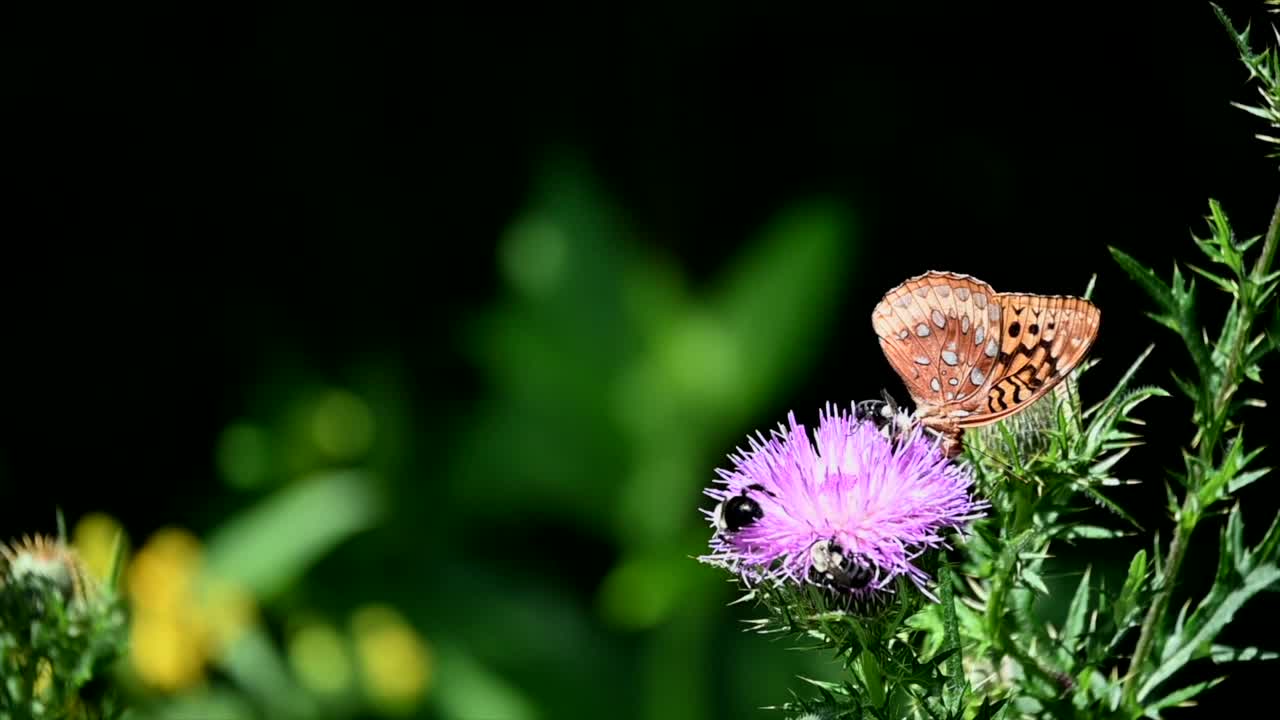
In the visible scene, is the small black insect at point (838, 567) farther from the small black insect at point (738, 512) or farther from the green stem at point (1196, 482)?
the green stem at point (1196, 482)

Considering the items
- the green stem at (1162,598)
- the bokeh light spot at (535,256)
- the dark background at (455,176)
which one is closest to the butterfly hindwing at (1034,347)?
the green stem at (1162,598)

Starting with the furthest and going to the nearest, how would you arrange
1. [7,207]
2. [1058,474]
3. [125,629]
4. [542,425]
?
[7,207], [542,425], [125,629], [1058,474]

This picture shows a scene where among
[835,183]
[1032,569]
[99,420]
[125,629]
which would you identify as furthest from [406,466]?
[1032,569]

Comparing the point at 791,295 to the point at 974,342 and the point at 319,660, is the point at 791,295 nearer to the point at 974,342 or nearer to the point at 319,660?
the point at 319,660

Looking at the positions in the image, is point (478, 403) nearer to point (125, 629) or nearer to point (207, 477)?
point (207, 477)

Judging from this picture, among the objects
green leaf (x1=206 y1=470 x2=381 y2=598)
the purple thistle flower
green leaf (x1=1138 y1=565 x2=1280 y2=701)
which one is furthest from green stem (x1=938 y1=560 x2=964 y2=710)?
green leaf (x1=206 y1=470 x2=381 y2=598)

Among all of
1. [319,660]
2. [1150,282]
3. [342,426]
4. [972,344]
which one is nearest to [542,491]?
[342,426]

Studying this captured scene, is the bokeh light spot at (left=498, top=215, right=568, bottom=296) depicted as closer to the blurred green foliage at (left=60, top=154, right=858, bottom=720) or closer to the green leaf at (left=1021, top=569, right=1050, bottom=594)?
the blurred green foliage at (left=60, top=154, right=858, bottom=720)

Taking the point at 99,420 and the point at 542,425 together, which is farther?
the point at 99,420
